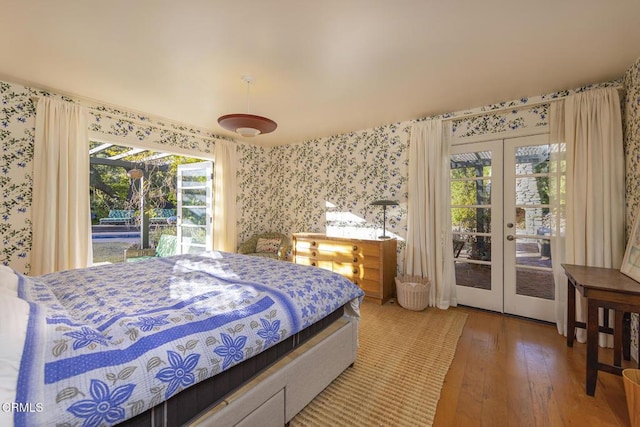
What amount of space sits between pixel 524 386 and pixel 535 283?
1530 millimetres

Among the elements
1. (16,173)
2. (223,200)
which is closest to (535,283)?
(223,200)

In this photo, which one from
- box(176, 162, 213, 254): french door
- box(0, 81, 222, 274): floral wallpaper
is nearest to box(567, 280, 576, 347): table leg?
box(176, 162, 213, 254): french door

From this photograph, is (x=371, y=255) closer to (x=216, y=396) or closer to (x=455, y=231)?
(x=455, y=231)

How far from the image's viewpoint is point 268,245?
15.4 feet

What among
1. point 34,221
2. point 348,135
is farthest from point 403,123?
point 34,221

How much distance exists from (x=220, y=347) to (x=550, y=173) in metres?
3.48

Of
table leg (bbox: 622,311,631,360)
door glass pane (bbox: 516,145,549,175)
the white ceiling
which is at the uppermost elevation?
the white ceiling

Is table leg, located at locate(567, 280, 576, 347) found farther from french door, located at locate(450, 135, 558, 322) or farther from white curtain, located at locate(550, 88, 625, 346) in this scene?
french door, located at locate(450, 135, 558, 322)

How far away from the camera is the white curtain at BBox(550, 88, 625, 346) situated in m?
2.49

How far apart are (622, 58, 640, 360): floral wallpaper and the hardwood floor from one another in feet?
1.82

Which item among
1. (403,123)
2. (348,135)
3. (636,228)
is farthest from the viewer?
(348,135)

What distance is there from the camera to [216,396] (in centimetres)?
119

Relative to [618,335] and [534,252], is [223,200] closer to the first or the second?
[534,252]

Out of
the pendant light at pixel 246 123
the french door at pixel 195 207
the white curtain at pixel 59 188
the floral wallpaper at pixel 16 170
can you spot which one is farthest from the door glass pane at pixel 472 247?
the floral wallpaper at pixel 16 170
